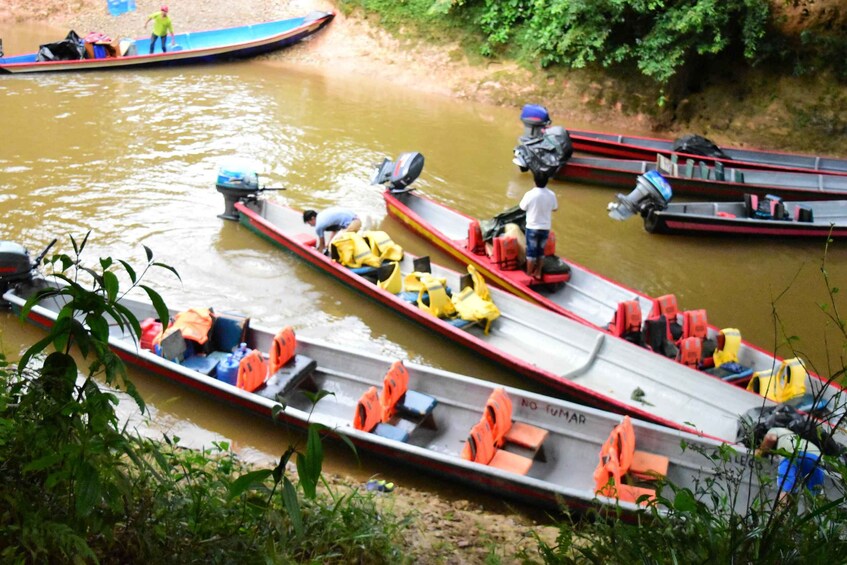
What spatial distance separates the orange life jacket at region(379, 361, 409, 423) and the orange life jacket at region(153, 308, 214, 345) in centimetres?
197

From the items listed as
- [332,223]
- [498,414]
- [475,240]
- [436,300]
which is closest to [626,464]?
[498,414]

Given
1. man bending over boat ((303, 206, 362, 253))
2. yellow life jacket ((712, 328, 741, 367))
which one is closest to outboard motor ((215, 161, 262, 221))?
man bending over boat ((303, 206, 362, 253))

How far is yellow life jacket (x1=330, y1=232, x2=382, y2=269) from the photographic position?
9305mm

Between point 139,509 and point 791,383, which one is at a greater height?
point 139,509

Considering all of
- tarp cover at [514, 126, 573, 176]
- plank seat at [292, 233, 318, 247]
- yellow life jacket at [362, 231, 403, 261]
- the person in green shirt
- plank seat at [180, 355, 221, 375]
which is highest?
the person in green shirt

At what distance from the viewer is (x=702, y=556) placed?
2809mm

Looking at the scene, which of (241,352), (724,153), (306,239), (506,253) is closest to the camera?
(241,352)

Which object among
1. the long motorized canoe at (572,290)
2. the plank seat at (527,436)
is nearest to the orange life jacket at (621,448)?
the plank seat at (527,436)

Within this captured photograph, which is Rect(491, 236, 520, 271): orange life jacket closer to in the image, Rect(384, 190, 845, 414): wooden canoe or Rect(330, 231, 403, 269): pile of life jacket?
Rect(384, 190, 845, 414): wooden canoe

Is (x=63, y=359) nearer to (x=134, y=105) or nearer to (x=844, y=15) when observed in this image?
(x=134, y=105)

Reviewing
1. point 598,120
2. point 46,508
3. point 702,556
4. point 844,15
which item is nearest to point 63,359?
point 46,508

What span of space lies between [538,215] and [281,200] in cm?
479

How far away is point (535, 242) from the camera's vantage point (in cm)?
898

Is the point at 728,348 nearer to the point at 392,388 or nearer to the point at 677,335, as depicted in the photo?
the point at 677,335
